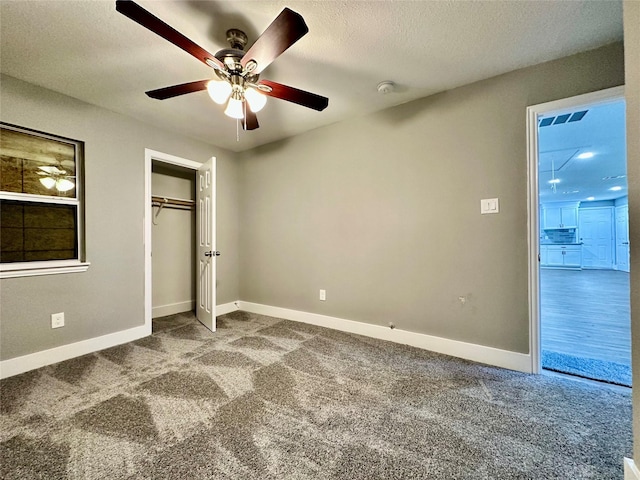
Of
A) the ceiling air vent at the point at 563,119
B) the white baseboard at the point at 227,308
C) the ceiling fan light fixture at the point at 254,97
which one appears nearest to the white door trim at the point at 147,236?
the white baseboard at the point at 227,308

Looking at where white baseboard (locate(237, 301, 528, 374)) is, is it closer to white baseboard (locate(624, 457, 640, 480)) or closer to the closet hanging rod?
white baseboard (locate(624, 457, 640, 480))

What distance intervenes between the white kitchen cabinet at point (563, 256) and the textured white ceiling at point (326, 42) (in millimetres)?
10497

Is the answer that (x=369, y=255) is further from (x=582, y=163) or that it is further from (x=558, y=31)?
(x=582, y=163)

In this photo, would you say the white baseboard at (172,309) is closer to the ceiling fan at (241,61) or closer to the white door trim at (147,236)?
the white door trim at (147,236)

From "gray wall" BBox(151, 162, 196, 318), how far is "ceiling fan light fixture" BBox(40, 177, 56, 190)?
123 centimetres

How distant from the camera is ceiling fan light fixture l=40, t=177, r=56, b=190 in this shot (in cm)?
232

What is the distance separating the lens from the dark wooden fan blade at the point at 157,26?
107cm

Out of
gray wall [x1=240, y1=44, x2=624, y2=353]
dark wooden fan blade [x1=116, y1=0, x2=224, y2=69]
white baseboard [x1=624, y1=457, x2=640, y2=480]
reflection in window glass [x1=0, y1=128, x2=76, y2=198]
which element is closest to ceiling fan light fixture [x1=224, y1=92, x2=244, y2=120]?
dark wooden fan blade [x1=116, y1=0, x2=224, y2=69]

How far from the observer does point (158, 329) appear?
306cm

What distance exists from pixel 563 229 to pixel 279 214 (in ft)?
36.8

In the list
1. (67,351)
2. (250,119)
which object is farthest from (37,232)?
(250,119)

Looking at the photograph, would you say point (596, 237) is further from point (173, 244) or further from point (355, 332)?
point (173, 244)

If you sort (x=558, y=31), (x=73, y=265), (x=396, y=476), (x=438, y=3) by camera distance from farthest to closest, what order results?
(x=73, y=265) → (x=558, y=31) → (x=438, y=3) → (x=396, y=476)

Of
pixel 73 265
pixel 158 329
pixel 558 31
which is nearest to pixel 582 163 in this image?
pixel 558 31
